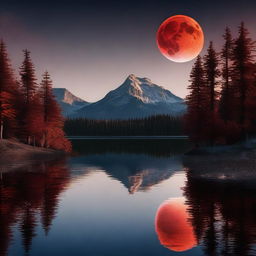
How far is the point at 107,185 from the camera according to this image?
2653 cm

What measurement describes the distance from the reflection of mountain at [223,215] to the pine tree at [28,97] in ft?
137

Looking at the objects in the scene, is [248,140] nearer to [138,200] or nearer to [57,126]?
[138,200]

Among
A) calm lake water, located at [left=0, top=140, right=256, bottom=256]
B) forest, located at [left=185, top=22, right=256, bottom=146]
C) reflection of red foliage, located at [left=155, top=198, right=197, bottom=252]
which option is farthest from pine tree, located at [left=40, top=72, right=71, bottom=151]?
reflection of red foliage, located at [left=155, top=198, right=197, bottom=252]

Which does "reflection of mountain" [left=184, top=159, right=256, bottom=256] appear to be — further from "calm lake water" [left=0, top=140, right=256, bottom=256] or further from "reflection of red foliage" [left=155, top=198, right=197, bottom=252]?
"reflection of red foliage" [left=155, top=198, right=197, bottom=252]

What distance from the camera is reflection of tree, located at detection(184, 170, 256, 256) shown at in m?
10.9

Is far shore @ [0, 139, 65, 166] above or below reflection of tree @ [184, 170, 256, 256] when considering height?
above

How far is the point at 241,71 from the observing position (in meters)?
49.5

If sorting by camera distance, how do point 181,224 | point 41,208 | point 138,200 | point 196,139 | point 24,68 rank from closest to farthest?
point 181,224
point 41,208
point 138,200
point 196,139
point 24,68

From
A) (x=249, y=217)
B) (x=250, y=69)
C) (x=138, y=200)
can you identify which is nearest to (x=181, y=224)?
(x=249, y=217)

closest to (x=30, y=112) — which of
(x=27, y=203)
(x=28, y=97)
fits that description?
(x=28, y=97)

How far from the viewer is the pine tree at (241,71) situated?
48.9 metres

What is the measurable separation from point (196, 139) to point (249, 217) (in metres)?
42.7

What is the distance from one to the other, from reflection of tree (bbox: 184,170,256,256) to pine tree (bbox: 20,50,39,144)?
43.3 metres

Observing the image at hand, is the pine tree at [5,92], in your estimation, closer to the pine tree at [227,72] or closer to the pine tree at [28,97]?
the pine tree at [28,97]
